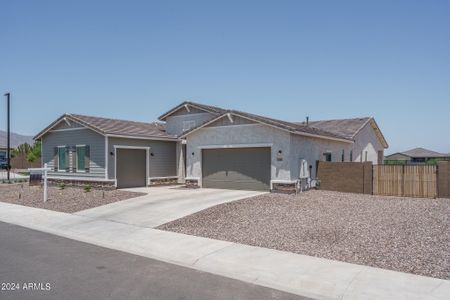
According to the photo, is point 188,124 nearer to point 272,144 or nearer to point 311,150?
point 272,144

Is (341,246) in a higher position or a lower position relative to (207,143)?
lower

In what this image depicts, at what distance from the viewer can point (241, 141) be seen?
61.0 ft

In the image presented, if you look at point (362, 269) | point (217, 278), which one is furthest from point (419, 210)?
point (217, 278)

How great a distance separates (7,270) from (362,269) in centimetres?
675

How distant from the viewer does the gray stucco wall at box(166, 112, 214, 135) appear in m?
24.1

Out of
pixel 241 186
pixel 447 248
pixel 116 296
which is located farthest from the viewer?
pixel 241 186

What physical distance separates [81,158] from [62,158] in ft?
7.22

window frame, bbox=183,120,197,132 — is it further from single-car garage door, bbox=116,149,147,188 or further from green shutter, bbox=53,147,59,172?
green shutter, bbox=53,147,59,172

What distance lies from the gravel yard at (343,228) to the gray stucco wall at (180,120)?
9.90 metres

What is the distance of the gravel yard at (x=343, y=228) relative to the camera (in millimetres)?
7777

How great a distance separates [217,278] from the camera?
6629mm

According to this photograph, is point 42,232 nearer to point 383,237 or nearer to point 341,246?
point 341,246

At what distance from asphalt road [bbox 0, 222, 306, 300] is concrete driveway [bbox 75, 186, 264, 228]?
340 centimetres

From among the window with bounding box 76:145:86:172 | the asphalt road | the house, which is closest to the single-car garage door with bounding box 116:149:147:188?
the house
